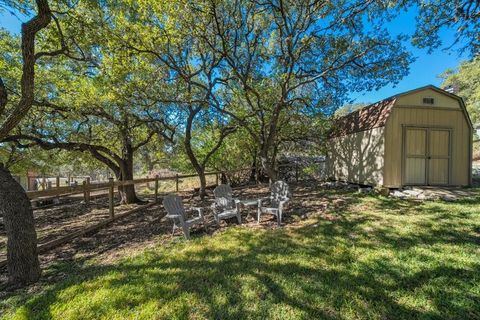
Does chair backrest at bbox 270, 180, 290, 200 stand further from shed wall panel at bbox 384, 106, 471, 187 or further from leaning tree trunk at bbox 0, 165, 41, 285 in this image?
leaning tree trunk at bbox 0, 165, 41, 285

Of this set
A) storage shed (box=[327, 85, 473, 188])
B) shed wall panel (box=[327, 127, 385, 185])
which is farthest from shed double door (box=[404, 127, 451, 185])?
shed wall panel (box=[327, 127, 385, 185])

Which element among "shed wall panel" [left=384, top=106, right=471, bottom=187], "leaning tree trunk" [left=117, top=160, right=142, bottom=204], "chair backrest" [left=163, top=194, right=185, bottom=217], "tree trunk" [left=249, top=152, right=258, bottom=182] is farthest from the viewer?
"tree trunk" [left=249, top=152, right=258, bottom=182]

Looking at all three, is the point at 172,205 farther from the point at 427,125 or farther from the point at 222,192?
the point at 427,125

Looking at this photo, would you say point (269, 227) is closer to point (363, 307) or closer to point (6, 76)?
point (363, 307)

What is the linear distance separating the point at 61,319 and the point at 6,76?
23.9 ft

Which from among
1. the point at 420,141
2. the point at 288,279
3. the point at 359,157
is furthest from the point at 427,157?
the point at 288,279

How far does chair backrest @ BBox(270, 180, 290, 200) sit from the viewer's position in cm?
535

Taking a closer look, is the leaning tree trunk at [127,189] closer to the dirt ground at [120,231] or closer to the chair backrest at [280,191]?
the dirt ground at [120,231]

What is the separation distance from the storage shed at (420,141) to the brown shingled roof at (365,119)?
0.13 feet

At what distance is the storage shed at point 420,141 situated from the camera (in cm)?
690

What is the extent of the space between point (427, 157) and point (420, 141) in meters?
0.54

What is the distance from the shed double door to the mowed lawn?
11.0 ft

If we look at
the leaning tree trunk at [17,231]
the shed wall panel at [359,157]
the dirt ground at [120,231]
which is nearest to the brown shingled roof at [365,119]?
the shed wall panel at [359,157]

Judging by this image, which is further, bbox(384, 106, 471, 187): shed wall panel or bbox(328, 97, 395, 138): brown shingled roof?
bbox(328, 97, 395, 138): brown shingled roof
